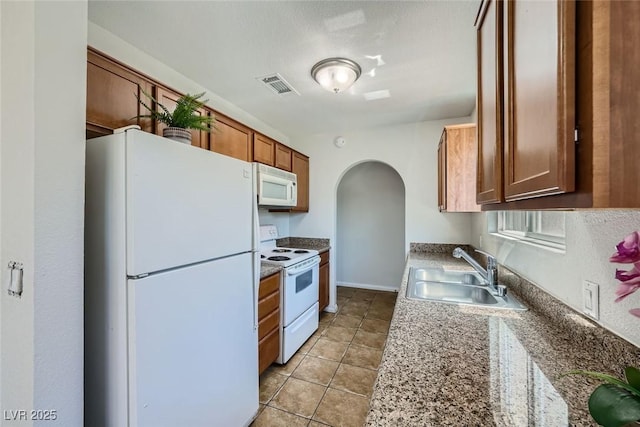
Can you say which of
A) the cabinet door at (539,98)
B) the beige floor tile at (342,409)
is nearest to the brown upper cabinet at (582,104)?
the cabinet door at (539,98)

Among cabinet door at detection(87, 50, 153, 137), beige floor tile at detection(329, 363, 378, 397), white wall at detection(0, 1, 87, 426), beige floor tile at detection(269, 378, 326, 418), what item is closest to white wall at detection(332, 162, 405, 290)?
beige floor tile at detection(329, 363, 378, 397)

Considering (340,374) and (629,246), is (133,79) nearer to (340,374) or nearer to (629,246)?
(629,246)

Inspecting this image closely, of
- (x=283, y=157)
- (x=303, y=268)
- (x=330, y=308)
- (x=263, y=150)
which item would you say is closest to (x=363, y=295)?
(x=330, y=308)

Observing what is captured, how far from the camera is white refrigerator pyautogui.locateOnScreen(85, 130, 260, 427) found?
108cm

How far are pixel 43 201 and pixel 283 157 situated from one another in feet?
7.66

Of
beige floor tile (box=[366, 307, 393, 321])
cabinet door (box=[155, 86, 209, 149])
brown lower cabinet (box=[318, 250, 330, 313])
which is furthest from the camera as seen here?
beige floor tile (box=[366, 307, 393, 321])

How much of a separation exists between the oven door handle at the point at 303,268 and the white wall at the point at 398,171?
26.2 inches

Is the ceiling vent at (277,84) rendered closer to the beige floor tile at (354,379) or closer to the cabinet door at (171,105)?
the cabinet door at (171,105)

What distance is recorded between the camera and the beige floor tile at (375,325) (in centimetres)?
310

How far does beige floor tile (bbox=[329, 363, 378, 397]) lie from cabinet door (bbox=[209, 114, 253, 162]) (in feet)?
6.72

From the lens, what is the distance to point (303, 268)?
2723mm

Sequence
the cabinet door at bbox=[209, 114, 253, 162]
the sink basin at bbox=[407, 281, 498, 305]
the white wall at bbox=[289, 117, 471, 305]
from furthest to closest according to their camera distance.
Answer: the white wall at bbox=[289, 117, 471, 305] < the cabinet door at bbox=[209, 114, 253, 162] < the sink basin at bbox=[407, 281, 498, 305]

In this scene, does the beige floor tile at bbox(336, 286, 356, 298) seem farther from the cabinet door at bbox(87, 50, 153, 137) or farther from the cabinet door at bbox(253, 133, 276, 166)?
the cabinet door at bbox(87, 50, 153, 137)

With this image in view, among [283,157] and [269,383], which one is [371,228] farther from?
[269,383]
